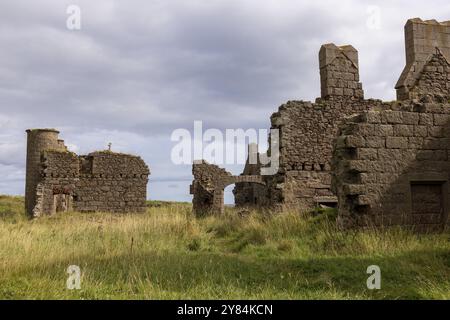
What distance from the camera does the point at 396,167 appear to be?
964 cm

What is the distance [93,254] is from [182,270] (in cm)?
223

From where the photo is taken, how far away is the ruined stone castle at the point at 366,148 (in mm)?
9516

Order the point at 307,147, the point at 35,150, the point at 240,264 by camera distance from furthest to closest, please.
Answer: the point at 35,150, the point at 307,147, the point at 240,264

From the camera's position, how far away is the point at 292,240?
9375mm

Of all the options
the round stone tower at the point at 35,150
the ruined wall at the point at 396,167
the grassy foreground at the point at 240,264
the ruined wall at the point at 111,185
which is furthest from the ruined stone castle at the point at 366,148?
the round stone tower at the point at 35,150

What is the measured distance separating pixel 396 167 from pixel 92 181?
49.9 feet

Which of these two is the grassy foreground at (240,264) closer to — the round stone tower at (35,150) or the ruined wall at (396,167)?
the ruined wall at (396,167)

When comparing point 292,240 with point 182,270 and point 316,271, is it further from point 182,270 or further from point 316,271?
point 182,270

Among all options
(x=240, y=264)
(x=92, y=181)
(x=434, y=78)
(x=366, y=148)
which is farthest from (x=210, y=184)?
(x=240, y=264)

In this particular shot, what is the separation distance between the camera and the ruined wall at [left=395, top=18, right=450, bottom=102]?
1392 cm

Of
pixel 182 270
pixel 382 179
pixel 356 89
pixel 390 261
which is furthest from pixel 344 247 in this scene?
pixel 356 89

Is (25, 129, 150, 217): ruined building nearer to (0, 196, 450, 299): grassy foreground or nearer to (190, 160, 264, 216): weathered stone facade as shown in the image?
(190, 160, 264, 216): weathered stone facade

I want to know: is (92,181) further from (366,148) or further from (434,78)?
(434,78)

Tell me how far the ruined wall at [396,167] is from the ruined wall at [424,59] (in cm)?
407
